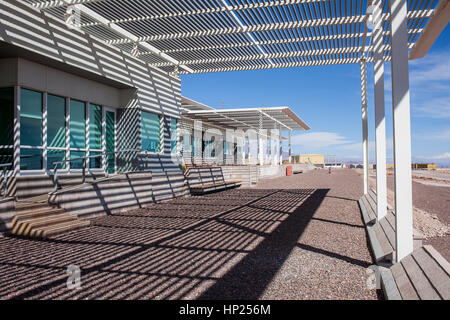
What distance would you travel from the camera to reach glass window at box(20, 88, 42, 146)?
7.59 meters

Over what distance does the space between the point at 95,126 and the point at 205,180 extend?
5.51 meters

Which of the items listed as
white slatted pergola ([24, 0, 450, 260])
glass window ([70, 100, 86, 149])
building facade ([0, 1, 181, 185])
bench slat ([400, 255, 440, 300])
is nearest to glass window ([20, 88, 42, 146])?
building facade ([0, 1, 181, 185])

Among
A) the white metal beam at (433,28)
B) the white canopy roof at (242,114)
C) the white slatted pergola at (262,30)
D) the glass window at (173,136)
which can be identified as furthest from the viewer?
the white canopy roof at (242,114)

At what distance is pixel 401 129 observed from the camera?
338 centimetres

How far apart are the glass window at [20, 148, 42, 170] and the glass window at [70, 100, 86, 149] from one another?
3.49ft

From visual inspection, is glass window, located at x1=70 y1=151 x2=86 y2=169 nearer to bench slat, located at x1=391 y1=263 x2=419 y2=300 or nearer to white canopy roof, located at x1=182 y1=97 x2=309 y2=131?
bench slat, located at x1=391 y1=263 x2=419 y2=300

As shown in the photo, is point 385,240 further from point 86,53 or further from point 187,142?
point 187,142

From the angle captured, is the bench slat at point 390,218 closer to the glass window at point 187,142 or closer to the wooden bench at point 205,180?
the wooden bench at point 205,180

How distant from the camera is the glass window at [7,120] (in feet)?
24.4

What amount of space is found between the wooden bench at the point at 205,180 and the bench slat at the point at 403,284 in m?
9.62

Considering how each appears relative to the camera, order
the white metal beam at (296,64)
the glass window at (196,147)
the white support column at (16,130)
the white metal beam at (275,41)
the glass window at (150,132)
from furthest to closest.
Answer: the glass window at (196,147)
the glass window at (150,132)
the white metal beam at (296,64)
the white metal beam at (275,41)
the white support column at (16,130)

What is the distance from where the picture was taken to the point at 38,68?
793 centimetres

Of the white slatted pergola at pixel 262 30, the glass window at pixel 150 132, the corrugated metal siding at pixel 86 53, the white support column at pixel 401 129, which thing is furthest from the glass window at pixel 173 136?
the white support column at pixel 401 129
